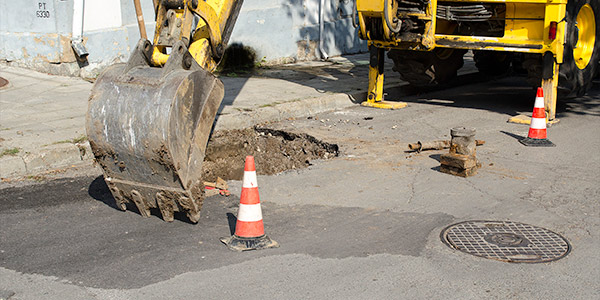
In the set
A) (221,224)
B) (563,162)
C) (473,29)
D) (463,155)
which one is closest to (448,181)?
(463,155)

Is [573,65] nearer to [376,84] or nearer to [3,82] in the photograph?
[376,84]

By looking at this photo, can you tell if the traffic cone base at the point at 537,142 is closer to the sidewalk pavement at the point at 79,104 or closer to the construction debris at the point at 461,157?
the construction debris at the point at 461,157

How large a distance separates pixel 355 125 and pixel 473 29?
113 inches

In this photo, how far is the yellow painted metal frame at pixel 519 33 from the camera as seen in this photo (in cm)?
909

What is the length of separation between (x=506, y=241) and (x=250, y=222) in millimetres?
1930

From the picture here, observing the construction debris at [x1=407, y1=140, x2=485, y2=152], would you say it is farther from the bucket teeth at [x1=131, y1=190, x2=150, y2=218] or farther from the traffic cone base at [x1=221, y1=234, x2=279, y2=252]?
the bucket teeth at [x1=131, y1=190, x2=150, y2=218]

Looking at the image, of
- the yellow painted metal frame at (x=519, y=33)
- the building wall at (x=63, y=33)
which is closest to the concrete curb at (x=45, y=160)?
the building wall at (x=63, y=33)

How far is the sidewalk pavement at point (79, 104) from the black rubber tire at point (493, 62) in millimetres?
1832

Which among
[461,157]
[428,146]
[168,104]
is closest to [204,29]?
[168,104]

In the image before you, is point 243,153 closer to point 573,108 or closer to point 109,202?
point 109,202

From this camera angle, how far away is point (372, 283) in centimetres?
425

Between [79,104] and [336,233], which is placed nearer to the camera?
[336,233]

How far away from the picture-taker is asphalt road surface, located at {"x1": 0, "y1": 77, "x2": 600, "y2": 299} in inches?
166

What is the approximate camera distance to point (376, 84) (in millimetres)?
10625
